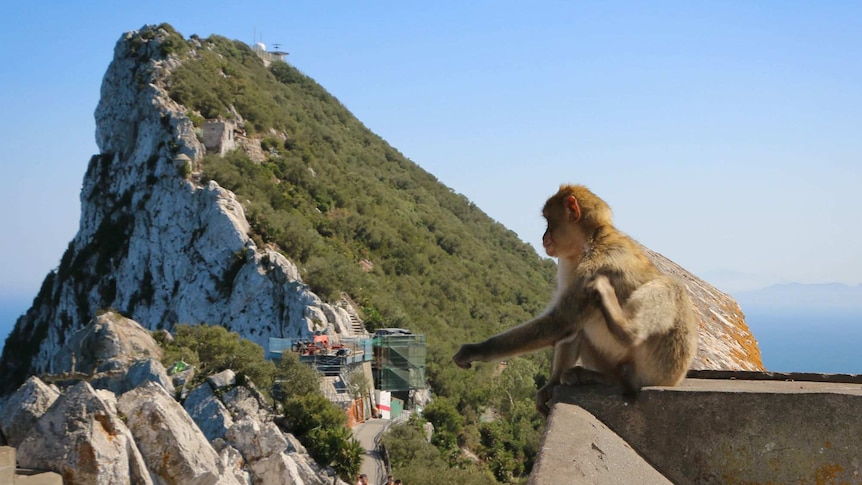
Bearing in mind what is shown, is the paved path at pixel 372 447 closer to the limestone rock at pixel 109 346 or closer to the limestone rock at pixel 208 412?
the limestone rock at pixel 208 412

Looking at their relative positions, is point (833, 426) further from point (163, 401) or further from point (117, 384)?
point (117, 384)

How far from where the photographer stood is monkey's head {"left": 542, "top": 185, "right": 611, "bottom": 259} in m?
4.30

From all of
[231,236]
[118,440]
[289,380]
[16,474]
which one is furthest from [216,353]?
[16,474]

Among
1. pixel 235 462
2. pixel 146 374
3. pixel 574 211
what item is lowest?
pixel 235 462

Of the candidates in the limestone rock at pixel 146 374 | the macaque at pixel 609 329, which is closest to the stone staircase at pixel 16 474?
the macaque at pixel 609 329

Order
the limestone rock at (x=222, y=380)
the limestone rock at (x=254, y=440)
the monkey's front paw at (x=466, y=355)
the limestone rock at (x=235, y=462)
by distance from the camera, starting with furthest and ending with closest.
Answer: the limestone rock at (x=222, y=380)
the limestone rock at (x=254, y=440)
the limestone rock at (x=235, y=462)
the monkey's front paw at (x=466, y=355)

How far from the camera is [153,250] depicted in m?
48.9

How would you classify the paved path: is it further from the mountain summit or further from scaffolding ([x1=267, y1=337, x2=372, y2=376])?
the mountain summit

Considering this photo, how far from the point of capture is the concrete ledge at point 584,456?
246 cm

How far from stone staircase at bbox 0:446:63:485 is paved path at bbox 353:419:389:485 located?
1897 centimetres

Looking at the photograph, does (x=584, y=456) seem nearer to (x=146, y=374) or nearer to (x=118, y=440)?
(x=118, y=440)

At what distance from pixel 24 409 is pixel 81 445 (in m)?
1.31

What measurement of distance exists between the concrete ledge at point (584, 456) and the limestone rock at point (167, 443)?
12669 mm

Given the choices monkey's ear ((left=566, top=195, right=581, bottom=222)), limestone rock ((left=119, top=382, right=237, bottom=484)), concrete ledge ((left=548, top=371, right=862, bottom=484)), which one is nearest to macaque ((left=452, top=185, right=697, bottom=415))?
monkey's ear ((left=566, top=195, right=581, bottom=222))
